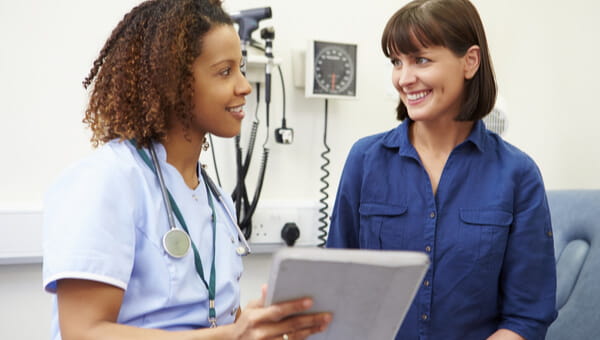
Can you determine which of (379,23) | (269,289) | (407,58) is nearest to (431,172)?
(407,58)

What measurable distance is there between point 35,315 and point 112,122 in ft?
3.07

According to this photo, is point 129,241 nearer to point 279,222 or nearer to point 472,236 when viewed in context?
point 472,236

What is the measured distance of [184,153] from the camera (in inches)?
40.3

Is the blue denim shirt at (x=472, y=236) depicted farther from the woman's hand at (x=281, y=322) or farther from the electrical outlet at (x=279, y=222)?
the electrical outlet at (x=279, y=222)

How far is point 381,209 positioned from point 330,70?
709 mm

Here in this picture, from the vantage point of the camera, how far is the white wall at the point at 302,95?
1.56 meters

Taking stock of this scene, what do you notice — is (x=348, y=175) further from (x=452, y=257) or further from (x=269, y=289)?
(x=269, y=289)

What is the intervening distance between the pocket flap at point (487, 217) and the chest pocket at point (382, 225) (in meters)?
0.14

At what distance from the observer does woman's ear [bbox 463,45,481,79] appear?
1166mm

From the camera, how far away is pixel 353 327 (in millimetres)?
782

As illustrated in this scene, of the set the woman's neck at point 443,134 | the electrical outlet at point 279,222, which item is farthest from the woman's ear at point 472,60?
the electrical outlet at point 279,222

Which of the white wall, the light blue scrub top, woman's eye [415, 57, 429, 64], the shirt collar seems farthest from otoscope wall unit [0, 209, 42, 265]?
woman's eye [415, 57, 429, 64]

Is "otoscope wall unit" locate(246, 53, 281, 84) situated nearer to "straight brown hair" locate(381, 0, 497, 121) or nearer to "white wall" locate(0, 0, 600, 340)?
"white wall" locate(0, 0, 600, 340)

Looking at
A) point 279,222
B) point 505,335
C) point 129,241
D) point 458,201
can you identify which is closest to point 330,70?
point 279,222
